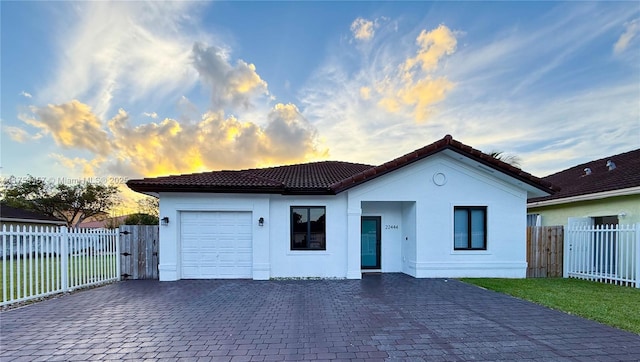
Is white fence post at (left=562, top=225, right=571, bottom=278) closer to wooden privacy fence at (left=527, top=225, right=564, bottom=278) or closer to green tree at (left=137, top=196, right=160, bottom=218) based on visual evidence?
wooden privacy fence at (left=527, top=225, right=564, bottom=278)

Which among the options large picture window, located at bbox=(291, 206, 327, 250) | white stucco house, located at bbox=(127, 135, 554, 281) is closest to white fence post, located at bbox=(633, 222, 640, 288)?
white stucco house, located at bbox=(127, 135, 554, 281)

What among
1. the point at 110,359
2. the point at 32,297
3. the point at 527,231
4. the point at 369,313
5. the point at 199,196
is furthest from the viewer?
the point at 527,231

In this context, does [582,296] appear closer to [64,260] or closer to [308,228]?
[308,228]

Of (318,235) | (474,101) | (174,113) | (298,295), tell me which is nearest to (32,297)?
(298,295)

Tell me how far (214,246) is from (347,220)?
15.9 ft

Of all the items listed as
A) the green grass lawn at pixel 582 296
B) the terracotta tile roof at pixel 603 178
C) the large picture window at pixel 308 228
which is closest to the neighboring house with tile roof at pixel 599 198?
the terracotta tile roof at pixel 603 178

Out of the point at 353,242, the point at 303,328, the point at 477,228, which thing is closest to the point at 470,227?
the point at 477,228

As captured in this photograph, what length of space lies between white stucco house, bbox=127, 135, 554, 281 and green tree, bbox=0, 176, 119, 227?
97.3 feet

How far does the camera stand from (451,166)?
11.3 metres

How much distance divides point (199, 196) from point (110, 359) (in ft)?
22.1

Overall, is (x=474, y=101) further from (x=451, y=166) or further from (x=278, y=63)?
(x=278, y=63)

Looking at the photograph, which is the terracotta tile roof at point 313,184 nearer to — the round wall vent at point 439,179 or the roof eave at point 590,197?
the round wall vent at point 439,179

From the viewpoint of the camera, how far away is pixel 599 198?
38.7 feet

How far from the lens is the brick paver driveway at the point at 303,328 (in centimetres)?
466
